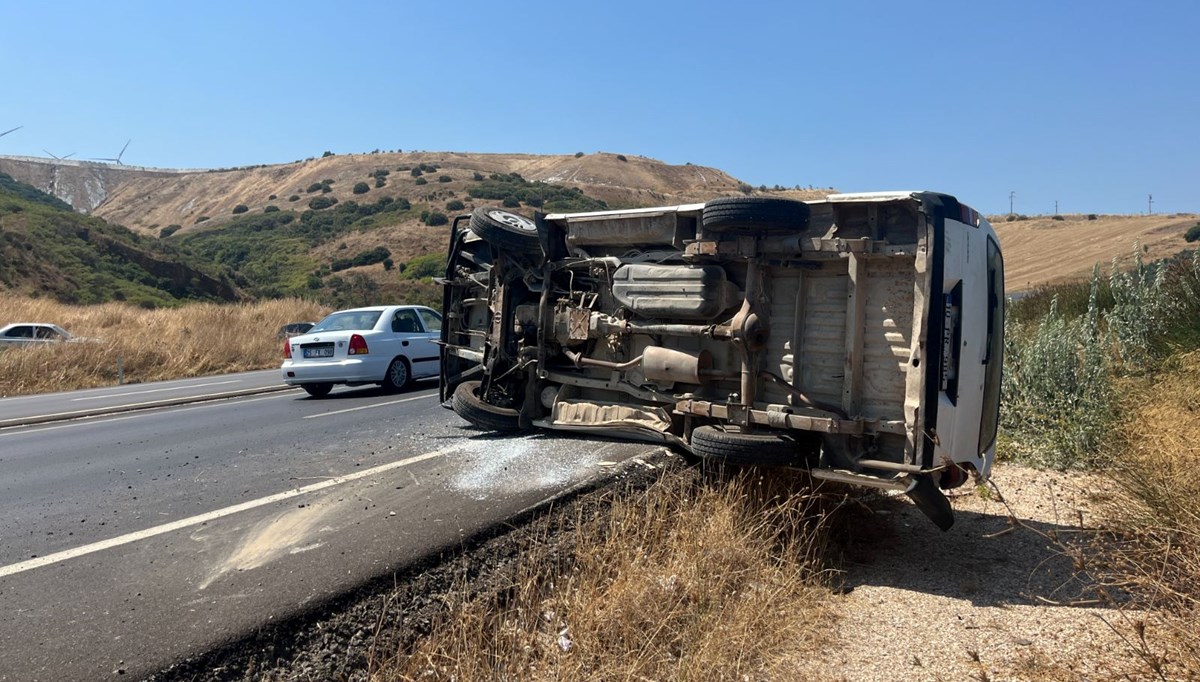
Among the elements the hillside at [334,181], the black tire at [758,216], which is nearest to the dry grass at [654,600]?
the black tire at [758,216]

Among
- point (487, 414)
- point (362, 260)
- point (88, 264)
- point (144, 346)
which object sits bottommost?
point (144, 346)

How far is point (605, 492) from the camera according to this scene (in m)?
5.91

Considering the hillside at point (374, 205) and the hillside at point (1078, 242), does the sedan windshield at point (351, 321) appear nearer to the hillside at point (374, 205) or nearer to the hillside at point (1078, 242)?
the hillside at point (374, 205)

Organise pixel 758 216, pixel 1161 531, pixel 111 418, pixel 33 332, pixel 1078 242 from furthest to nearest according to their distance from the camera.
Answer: pixel 1078 242 → pixel 33 332 → pixel 111 418 → pixel 758 216 → pixel 1161 531

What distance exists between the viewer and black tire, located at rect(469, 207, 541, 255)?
25.4 feet

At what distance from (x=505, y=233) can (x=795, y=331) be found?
3128 mm

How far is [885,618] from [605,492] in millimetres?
1978

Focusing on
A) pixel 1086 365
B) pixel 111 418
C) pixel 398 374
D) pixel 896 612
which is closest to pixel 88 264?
pixel 111 418

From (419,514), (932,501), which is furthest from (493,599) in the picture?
(932,501)

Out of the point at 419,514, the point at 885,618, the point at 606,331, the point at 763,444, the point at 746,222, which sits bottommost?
the point at 885,618

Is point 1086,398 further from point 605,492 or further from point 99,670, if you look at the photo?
point 99,670

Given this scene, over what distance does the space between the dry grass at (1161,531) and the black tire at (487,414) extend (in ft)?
15.8

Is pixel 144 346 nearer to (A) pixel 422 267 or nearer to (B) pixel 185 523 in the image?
(B) pixel 185 523

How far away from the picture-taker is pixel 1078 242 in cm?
4912
